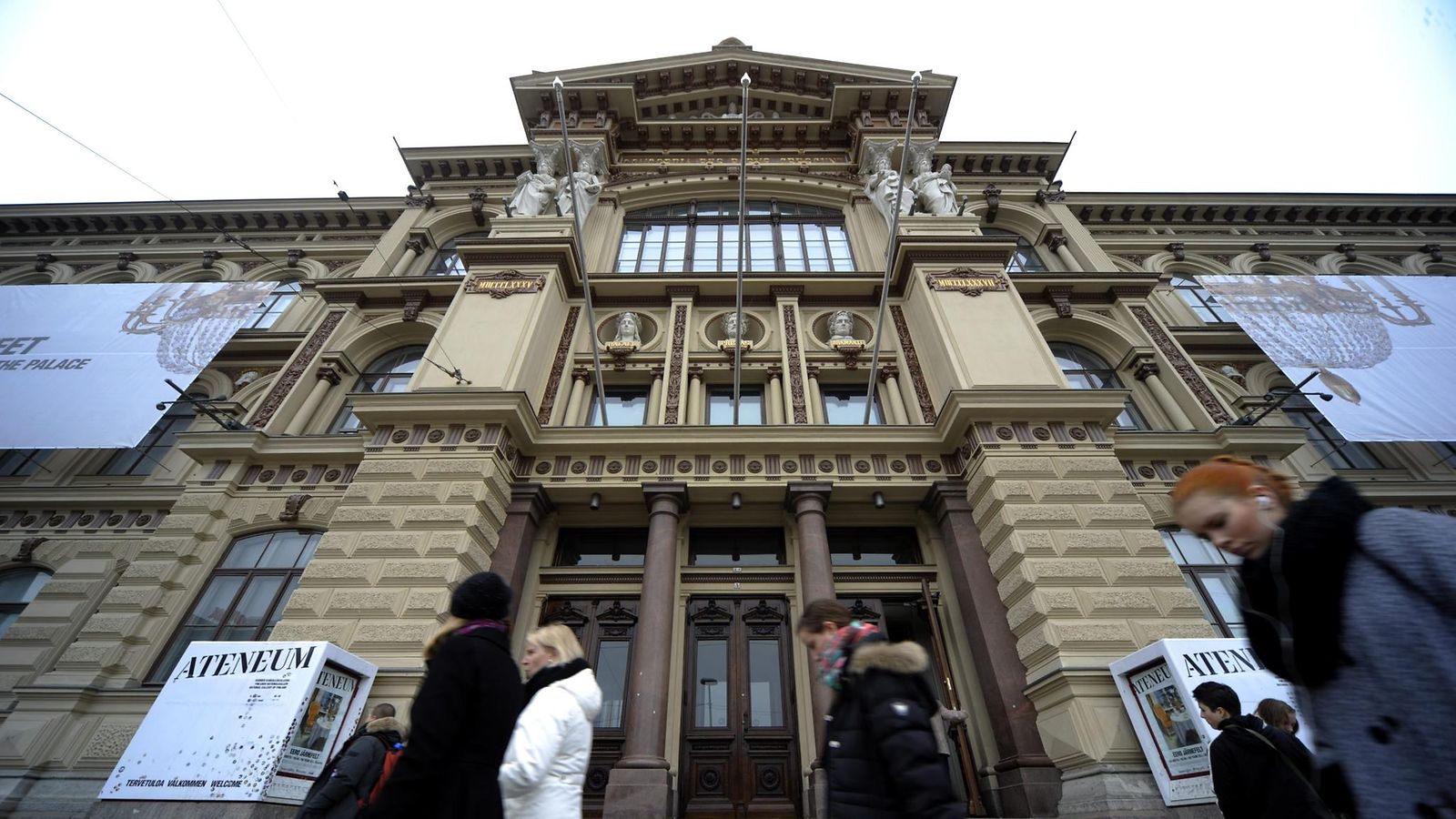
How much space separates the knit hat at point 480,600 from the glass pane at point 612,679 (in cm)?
737

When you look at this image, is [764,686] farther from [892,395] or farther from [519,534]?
[892,395]

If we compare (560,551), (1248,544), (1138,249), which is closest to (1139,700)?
(1248,544)

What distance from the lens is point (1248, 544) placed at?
2326 mm

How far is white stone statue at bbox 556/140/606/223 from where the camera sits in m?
16.5

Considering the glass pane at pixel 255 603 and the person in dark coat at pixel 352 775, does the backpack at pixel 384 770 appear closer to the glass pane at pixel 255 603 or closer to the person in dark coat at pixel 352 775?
the person in dark coat at pixel 352 775

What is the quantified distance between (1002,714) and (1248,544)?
7743 millimetres

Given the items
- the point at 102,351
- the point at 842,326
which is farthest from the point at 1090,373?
the point at 102,351

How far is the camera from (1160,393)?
46.8 ft

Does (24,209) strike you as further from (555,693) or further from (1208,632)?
(1208,632)

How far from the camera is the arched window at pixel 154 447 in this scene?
1426 centimetres

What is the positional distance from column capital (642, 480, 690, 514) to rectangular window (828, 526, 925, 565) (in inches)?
118

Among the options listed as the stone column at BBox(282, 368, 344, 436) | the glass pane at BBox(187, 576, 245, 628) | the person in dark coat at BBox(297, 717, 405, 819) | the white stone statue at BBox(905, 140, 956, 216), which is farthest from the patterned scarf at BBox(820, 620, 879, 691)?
the white stone statue at BBox(905, 140, 956, 216)

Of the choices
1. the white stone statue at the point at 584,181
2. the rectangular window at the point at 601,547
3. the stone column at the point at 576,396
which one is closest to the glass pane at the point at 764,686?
the rectangular window at the point at 601,547

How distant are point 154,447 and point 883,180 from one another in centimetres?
1987
